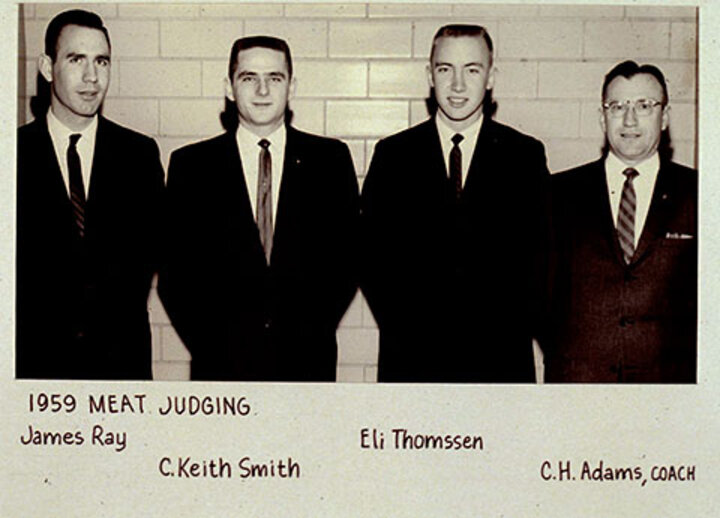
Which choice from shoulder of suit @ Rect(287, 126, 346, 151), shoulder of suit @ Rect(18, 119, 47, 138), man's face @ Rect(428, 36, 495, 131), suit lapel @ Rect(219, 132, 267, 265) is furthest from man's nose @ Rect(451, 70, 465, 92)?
shoulder of suit @ Rect(18, 119, 47, 138)

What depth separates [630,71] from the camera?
195cm

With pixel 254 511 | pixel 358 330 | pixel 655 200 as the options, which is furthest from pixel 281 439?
pixel 655 200

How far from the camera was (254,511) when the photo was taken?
1.97m

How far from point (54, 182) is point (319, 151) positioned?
60cm

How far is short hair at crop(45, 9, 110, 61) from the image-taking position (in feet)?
6.34

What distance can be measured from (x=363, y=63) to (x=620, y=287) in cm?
76

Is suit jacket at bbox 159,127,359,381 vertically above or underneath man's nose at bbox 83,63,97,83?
underneath

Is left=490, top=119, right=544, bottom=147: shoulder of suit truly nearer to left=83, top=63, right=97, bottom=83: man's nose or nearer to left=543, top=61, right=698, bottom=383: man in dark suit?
left=543, top=61, right=698, bottom=383: man in dark suit

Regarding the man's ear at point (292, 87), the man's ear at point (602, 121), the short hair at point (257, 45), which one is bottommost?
the man's ear at point (602, 121)

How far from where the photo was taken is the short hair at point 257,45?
1.94 m

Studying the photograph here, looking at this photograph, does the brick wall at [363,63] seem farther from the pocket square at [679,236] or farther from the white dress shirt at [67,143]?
the pocket square at [679,236]

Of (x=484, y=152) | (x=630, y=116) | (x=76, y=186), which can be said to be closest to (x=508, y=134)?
(x=484, y=152)

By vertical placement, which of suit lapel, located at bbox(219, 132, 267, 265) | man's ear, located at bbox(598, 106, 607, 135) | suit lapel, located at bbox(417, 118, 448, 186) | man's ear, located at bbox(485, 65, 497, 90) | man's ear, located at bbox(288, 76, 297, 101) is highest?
man's ear, located at bbox(485, 65, 497, 90)

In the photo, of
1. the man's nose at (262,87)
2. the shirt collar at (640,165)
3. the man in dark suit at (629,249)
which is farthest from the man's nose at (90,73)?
the shirt collar at (640,165)
